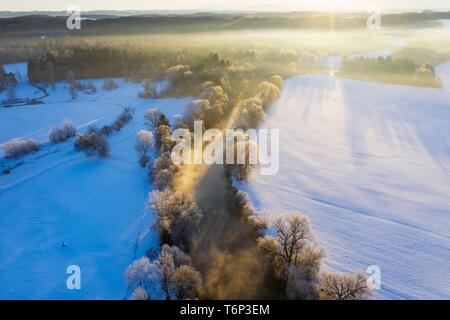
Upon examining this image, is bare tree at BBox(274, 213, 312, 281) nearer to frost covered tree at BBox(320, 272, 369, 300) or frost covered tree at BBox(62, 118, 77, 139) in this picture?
frost covered tree at BBox(320, 272, 369, 300)

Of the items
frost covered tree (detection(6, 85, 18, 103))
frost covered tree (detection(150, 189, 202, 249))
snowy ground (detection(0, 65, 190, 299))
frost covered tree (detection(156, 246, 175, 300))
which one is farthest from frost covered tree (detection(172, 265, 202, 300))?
frost covered tree (detection(6, 85, 18, 103))

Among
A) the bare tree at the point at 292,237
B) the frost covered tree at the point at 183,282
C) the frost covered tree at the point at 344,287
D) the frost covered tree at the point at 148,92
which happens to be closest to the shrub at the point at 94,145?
the frost covered tree at the point at 183,282

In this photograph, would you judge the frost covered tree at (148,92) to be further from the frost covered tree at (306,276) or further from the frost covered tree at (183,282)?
the frost covered tree at (306,276)

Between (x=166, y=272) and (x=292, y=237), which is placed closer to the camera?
(x=166, y=272)

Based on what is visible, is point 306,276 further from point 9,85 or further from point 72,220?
point 9,85

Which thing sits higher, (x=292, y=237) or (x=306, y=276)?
(x=292, y=237)

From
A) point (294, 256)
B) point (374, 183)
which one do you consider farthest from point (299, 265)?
point (374, 183)
